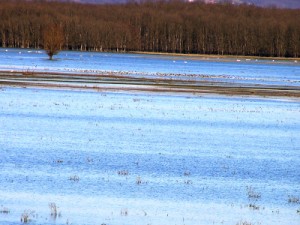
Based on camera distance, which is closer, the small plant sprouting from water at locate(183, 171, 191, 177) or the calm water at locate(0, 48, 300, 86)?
the small plant sprouting from water at locate(183, 171, 191, 177)

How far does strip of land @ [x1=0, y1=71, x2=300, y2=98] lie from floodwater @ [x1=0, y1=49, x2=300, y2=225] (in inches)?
429

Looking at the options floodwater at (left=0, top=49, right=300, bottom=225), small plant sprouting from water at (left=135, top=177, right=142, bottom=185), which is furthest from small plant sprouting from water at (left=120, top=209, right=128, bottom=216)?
small plant sprouting from water at (left=135, top=177, right=142, bottom=185)

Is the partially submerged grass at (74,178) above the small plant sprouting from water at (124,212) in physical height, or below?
below

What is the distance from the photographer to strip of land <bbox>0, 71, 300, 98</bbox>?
58.2m

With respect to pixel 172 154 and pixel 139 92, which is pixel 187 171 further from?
pixel 139 92

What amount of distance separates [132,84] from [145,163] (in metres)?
36.4

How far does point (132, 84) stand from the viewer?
6275 centimetres

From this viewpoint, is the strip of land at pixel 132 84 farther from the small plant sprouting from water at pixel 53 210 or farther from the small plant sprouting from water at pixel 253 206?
the small plant sprouting from water at pixel 53 210

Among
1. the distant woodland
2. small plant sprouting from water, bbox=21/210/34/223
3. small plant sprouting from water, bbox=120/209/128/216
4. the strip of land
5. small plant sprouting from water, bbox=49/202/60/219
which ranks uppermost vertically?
small plant sprouting from water, bbox=21/210/34/223

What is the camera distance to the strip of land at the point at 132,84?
5822cm

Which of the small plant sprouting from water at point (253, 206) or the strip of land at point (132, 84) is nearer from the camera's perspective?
the small plant sprouting from water at point (253, 206)

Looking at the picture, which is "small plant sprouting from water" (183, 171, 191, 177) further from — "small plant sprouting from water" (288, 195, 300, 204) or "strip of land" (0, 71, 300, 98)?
"strip of land" (0, 71, 300, 98)

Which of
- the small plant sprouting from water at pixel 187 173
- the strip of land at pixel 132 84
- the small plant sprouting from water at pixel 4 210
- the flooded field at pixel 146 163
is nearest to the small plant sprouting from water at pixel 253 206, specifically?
the flooded field at pixel 146 163

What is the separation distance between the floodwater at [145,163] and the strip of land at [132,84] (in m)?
10.9
